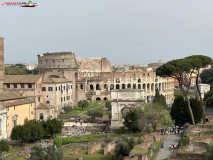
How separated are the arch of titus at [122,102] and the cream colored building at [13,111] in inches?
394

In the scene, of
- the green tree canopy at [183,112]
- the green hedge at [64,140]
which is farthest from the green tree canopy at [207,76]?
the green hedge at [64,140]

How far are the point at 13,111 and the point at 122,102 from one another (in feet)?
40.3

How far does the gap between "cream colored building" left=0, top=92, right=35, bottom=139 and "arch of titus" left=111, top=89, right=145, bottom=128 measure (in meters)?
10.0

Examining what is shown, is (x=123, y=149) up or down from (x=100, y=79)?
down

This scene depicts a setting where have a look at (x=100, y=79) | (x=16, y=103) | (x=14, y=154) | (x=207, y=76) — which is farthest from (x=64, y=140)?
(x=207, y=76)

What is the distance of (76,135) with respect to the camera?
3731 centimetres

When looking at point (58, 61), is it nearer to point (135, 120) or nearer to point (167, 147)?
point (135, 120)

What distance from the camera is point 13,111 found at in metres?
37.3

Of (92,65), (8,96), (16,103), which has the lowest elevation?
(16,103)

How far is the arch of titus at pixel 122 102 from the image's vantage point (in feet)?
131

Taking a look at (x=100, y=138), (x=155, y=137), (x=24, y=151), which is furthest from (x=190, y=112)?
(x=24, y=151)

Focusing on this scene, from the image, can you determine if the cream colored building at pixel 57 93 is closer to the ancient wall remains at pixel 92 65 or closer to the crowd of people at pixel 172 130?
the crowd of people at pixel 172 130

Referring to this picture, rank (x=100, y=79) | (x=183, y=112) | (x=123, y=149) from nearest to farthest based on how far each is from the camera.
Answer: (x=123, y=149)
(x=183, y=112)
(x=100, y=79)

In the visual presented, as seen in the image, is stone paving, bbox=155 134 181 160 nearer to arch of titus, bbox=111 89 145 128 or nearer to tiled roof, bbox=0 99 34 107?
arch of titus, bbox=111 89 145 128
